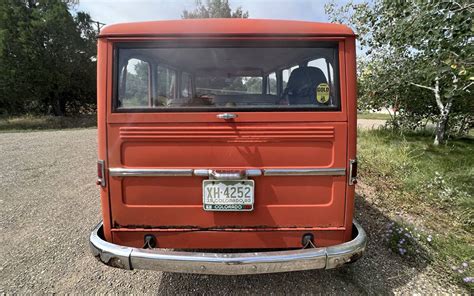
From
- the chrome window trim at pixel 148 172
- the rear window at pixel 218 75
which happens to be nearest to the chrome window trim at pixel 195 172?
the chrome window trim at pixel 148 172

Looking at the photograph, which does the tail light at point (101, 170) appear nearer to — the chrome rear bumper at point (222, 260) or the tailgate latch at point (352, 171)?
the chrome rear bumper at point (222, 260)

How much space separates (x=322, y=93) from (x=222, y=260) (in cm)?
146

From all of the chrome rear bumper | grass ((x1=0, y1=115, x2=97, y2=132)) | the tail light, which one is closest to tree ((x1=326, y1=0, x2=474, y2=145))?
the chrome rear bumper

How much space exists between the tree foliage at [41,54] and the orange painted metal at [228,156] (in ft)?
56.9

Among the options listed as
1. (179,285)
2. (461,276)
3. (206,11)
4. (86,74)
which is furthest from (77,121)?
(461,276)

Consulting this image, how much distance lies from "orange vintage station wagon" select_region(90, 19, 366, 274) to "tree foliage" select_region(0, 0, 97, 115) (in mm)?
17318

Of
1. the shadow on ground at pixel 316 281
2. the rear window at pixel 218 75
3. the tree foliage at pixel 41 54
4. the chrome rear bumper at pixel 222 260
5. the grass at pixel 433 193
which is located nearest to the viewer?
the chrome rear bumper at pixel 222 260

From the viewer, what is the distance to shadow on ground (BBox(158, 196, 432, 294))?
238 centimetres

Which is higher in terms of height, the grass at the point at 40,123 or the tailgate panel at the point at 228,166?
the grass at the point at 40,123

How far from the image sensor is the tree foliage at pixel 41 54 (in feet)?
49.0

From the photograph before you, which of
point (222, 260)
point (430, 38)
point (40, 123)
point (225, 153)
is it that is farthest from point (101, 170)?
point (40, 123)

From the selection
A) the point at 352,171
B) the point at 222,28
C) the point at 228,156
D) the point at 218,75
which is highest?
the point at 222,28

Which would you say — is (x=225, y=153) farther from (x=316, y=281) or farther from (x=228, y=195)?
(x=316, y=281)

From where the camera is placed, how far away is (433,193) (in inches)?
171
